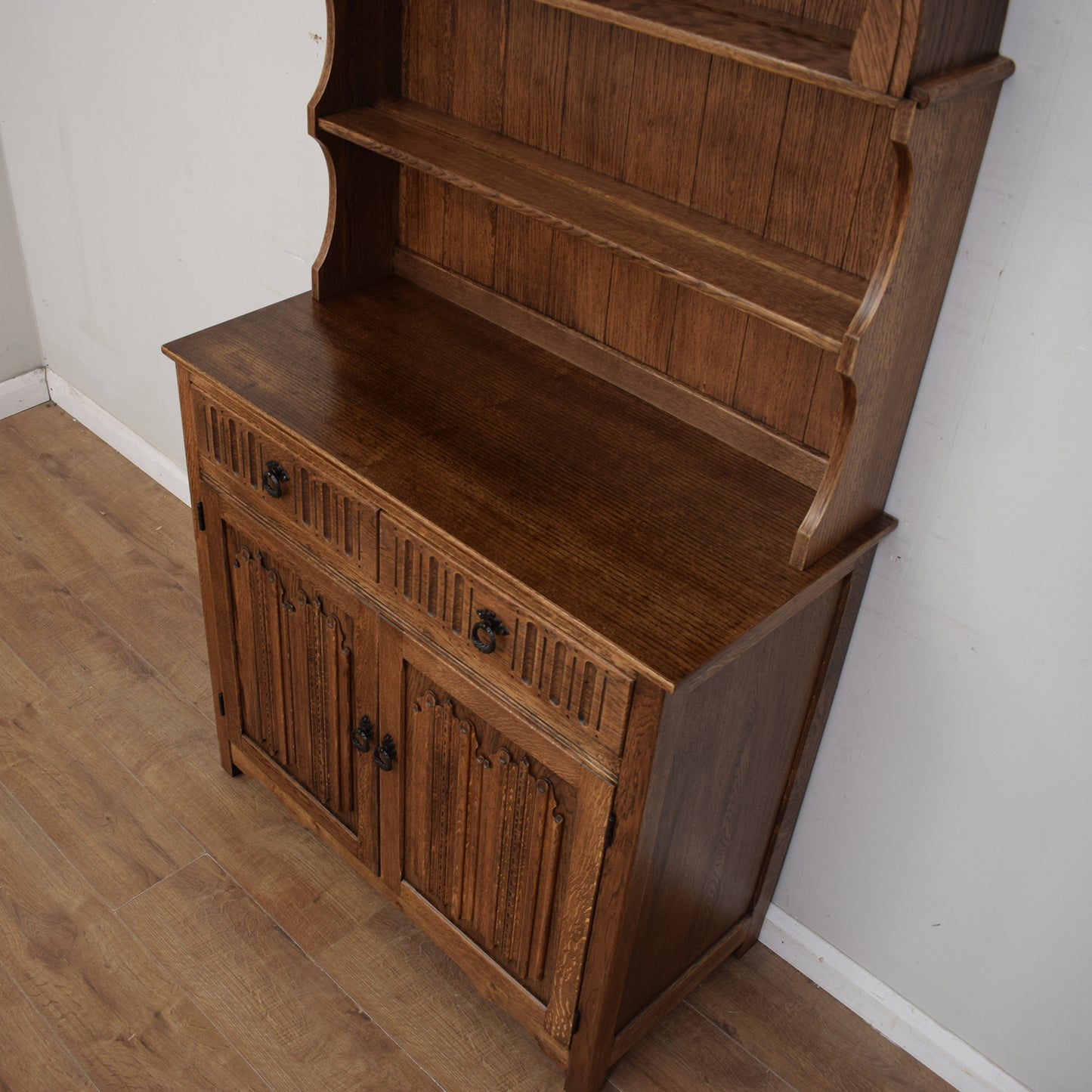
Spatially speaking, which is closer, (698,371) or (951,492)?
(951,492)

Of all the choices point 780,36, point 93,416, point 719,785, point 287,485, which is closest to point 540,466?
point 287,485

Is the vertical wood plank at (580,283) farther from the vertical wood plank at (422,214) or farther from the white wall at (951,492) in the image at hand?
the white wall at (951,492)

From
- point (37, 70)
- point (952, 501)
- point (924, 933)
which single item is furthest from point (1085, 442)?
point (37, 70)

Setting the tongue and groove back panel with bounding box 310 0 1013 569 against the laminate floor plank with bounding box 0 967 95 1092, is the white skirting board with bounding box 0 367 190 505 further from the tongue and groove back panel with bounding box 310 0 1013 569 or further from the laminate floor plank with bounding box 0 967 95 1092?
the laminate floor plank with bounding box 0 967 95 1092

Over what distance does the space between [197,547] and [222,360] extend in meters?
0.40

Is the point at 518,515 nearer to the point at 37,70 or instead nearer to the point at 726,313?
the point at 726,313

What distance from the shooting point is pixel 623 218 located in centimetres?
155

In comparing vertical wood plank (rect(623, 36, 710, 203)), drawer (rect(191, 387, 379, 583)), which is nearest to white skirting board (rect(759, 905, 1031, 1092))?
drawer (rect(191, 387, 379, 583))

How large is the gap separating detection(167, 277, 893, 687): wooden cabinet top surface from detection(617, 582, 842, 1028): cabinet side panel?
0.36ft

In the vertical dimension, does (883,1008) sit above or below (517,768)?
below

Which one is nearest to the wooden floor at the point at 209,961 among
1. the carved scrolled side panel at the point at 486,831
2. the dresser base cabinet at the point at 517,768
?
the dresser base cabinet at the point at 517,768

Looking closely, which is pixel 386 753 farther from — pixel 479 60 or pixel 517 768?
pixel 479 60

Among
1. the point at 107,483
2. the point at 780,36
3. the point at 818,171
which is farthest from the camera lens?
the point at 107,483

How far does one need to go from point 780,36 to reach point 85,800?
1.86 meters
